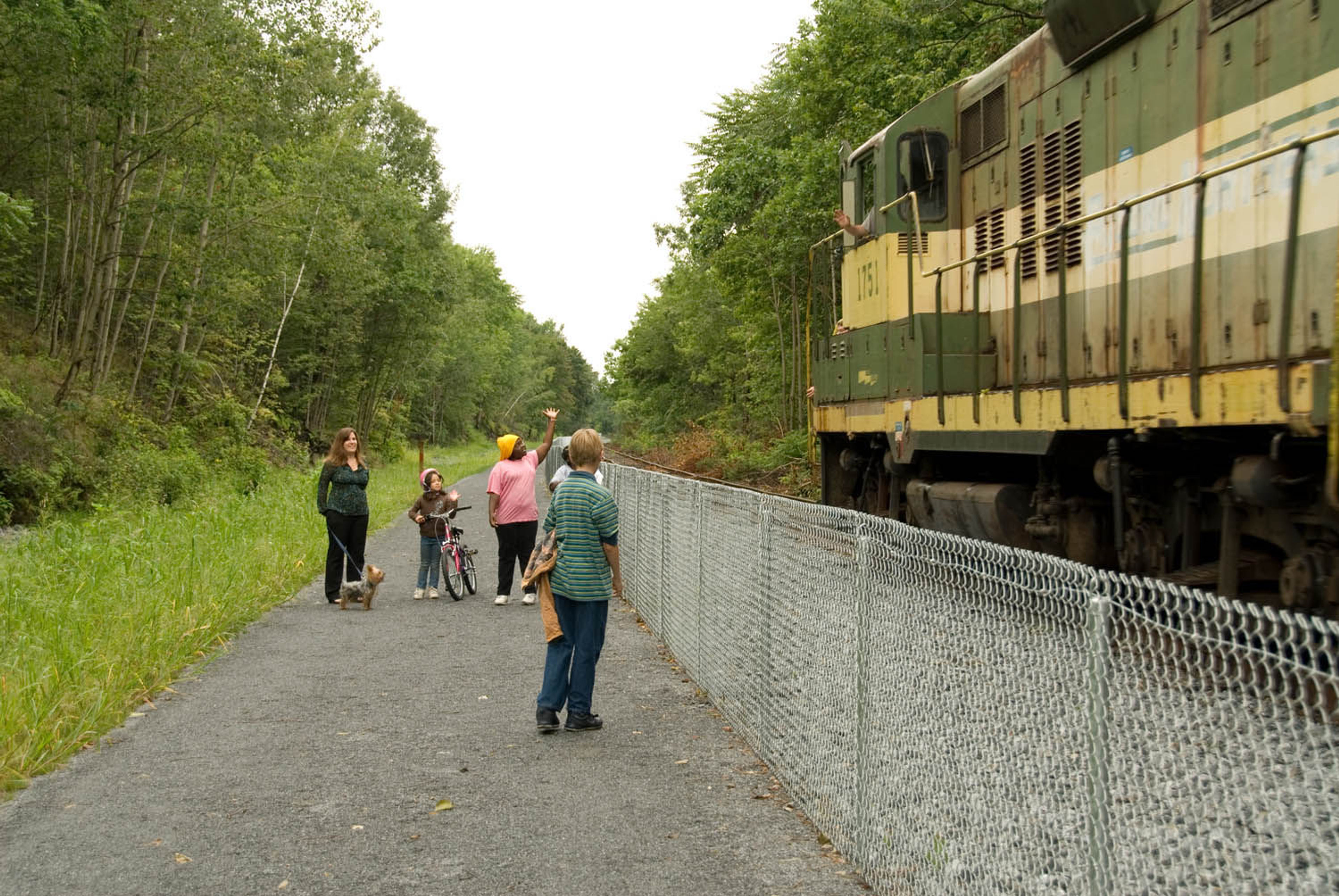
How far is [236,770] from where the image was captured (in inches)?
238

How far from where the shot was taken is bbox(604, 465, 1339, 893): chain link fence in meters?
2.21

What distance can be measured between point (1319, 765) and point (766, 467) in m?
28.5

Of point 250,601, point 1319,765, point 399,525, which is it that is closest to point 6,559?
point 250,601

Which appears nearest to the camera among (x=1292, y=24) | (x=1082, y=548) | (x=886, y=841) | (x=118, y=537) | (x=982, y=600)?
(x=982, y=600)

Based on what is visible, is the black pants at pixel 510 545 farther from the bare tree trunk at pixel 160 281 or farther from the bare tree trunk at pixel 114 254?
the bare tree trunk at pixel 160 281

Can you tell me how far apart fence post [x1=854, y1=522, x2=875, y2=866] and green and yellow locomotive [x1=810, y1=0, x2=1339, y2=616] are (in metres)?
2.08

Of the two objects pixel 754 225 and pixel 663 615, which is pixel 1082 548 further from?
pixel 754 225

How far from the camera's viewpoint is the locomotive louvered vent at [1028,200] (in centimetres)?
1011

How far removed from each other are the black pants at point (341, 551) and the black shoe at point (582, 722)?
5.78 m

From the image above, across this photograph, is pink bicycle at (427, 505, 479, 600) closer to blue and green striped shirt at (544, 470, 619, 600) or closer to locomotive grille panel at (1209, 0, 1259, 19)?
blue and green striped shirt at (544, 470, 619, 600)

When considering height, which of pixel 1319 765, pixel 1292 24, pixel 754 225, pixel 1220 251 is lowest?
pixel 1319 765

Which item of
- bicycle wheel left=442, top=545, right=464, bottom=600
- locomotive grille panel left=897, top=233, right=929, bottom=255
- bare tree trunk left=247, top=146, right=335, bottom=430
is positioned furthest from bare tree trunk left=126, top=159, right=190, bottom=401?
locomotive grille panel left=897, top=233, right=929, bottom=255

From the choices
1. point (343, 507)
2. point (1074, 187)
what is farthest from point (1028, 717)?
point (343, 507)

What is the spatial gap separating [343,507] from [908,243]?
631cm
